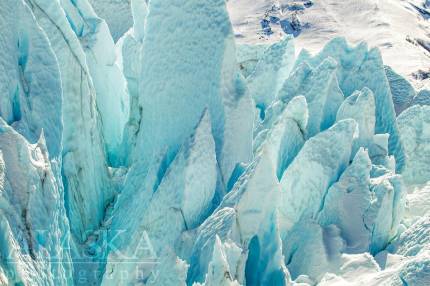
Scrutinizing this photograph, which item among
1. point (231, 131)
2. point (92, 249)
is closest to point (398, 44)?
point (231, 131)

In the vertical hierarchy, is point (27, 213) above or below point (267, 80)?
above

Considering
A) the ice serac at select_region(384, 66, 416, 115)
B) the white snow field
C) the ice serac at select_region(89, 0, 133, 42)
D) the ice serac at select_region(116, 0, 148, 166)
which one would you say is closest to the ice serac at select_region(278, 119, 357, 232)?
the white snow field

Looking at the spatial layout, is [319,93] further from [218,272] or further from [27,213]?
[27,213]

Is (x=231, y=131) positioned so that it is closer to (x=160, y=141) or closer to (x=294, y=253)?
(x=160, y=141)

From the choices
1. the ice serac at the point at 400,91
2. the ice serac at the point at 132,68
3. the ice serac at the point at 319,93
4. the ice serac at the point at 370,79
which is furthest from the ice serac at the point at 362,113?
the ice serac at the point at 400,91

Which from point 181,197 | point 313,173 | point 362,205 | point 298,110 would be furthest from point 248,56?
point 181,197
